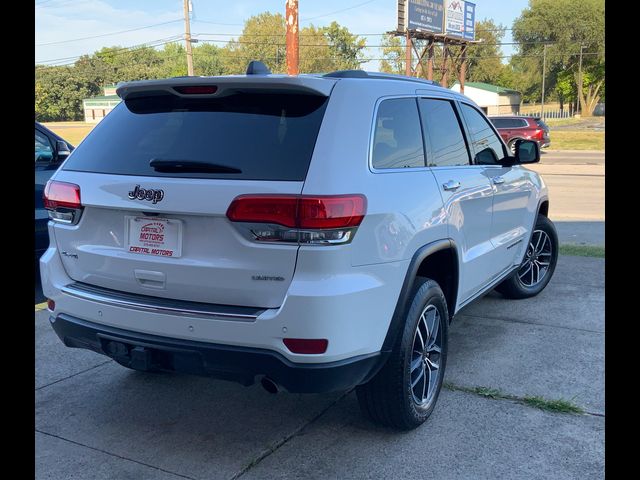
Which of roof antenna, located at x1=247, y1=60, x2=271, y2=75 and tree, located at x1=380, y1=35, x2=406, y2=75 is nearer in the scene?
roof antenna, located at x1=247, y1=60, x2=271, y2=75

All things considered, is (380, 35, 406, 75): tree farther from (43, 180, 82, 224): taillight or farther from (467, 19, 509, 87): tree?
(43, 180, 82, 224): taillight

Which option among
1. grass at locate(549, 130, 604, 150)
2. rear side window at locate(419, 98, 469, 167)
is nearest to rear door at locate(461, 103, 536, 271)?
rear side window at locate(419, 98, 469, 167)

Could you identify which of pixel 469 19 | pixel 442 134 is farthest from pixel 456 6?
pixel 442 134

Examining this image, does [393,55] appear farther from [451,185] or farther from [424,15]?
[451,185]

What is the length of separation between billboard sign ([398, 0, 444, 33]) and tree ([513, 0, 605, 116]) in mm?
31894

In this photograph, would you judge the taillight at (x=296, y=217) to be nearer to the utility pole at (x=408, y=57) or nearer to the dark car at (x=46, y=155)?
the dark car at (x=46, y=155)

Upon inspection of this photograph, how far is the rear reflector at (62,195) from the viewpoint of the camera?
3.21 metres

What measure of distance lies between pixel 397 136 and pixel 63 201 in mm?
1781

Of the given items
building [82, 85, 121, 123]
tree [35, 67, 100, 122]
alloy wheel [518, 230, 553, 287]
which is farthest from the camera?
tree [35, 67, 100, 122]

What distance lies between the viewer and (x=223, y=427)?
351 centimetres

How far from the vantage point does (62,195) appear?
3.27 m

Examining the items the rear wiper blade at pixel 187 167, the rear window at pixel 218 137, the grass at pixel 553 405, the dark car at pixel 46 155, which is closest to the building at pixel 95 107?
the dark car at pixel 46 155

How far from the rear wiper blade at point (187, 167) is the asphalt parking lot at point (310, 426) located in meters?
1.43

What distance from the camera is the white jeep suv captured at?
2738 millimetres
